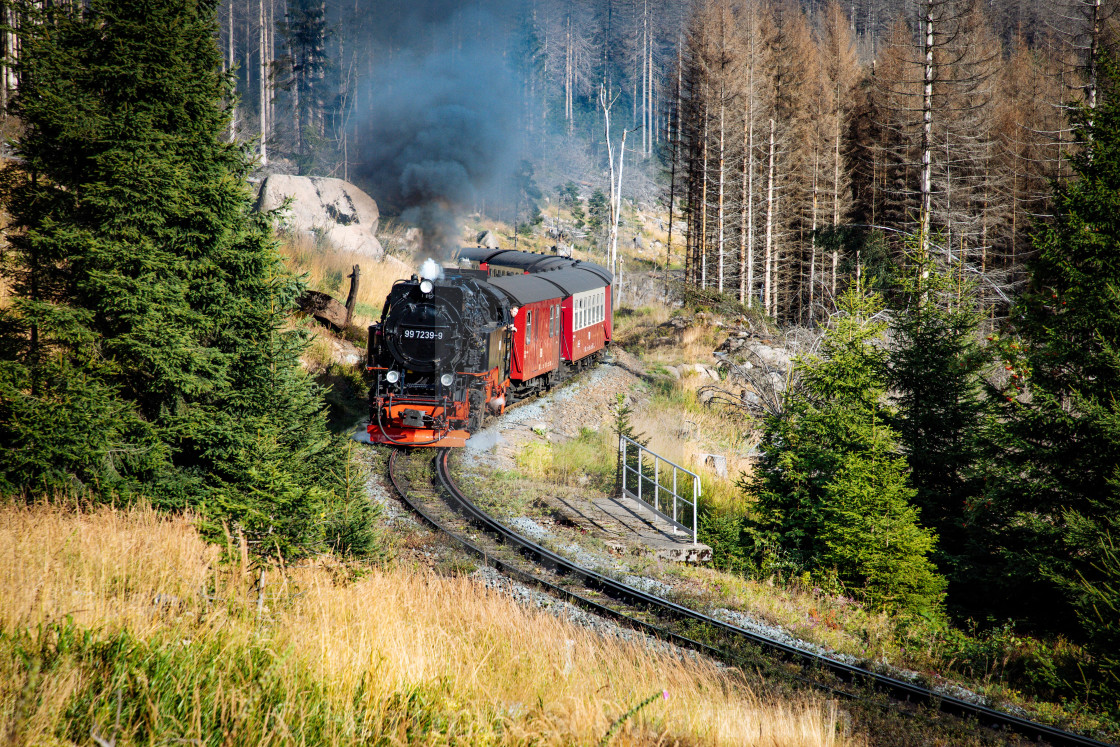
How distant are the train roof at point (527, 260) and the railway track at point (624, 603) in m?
10.9

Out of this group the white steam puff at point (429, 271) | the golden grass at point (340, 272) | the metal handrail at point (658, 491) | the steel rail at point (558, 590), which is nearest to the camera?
the steel rail at point (558, 590)

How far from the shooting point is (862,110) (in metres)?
39.6

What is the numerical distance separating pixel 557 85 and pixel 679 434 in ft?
222

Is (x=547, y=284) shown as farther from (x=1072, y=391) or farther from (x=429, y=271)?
(x=1072, y=391)

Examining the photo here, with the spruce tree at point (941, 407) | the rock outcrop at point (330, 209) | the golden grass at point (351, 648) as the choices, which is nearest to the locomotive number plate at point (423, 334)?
the golden grass at point (351, 648)

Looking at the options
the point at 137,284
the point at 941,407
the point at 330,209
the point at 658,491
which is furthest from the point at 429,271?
the point at 330,209

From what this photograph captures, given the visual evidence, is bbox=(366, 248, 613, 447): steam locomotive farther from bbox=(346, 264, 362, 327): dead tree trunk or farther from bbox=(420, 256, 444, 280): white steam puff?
bbox=(346, 264, 362, 327): dead tree trunk

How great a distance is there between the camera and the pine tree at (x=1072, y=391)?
938 centimetres

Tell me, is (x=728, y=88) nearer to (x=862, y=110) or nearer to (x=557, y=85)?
(x=862, y=110)

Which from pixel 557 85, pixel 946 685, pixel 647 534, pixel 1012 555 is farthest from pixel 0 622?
pixel 557 85

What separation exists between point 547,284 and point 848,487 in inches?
430

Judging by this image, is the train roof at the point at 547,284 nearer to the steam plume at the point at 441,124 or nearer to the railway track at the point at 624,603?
the steam plume at the point at 441,124

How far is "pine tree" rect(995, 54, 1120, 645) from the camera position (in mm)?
9375

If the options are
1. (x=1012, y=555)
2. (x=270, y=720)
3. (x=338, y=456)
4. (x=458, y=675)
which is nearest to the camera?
(x=270, y=720)
